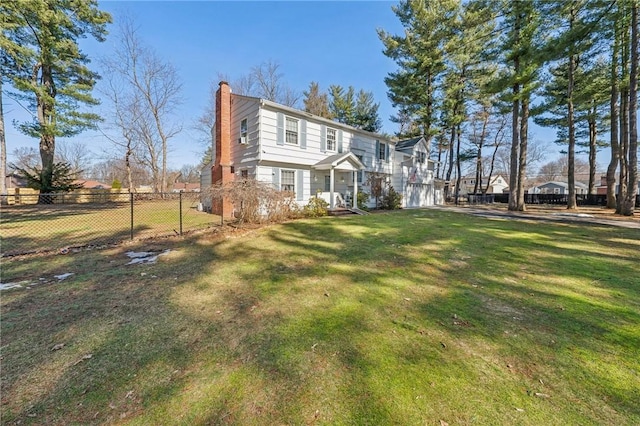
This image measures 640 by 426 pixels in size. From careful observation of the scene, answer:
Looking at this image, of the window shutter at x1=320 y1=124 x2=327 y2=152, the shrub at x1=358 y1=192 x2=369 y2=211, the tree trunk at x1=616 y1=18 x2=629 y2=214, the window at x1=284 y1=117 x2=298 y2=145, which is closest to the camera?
the window at x1=284 y1=117 x2=298 y2=145

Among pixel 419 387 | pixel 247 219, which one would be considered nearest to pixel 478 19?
pixel 247 219

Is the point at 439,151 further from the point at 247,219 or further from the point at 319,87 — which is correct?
the point at 247,219

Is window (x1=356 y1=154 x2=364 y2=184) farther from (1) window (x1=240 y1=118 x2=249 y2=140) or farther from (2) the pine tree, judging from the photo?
(2) the pine tree

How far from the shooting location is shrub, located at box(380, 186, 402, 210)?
1764cm

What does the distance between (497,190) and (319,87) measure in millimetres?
55547

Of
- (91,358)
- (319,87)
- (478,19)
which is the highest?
(319,87)

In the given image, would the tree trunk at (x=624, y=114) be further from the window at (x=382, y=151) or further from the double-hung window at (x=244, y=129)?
the double-hung window at (x=244, y=129)

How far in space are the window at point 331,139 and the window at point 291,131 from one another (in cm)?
242

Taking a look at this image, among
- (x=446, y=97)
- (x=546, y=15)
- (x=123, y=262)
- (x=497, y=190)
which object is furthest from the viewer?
(x=497, y=190)

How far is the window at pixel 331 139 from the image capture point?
48.6 ft

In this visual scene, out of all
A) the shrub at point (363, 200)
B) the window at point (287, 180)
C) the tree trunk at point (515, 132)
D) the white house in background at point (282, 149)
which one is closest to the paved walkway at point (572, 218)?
the tree trunk at point (515, 132)

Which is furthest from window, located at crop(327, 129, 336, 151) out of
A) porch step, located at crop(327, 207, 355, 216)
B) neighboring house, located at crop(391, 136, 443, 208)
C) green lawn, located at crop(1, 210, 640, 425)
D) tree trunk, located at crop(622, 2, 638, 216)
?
tree trunk, located at crop(622, 2, 638, 216)

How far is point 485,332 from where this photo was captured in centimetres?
286

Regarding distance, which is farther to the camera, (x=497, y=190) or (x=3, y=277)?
(x=497, y=190)
